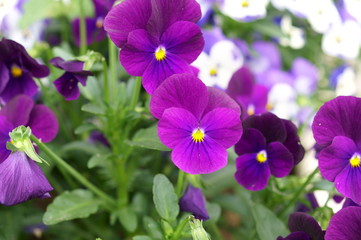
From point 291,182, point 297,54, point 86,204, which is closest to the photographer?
point 86,204

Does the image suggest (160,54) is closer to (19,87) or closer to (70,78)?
(70,78)

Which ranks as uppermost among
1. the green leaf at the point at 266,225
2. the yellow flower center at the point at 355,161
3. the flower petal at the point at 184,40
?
the flower petal at the point at 184,40

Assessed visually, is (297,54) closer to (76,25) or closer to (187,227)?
(76,25)

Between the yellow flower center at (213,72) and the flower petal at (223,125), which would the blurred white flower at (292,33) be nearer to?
the yellow flower center at (213,72)

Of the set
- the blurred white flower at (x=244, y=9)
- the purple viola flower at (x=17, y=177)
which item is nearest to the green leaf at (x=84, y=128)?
the purple viola flower at (x=17, y=177)

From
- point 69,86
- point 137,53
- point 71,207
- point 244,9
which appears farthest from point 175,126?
point 244,9

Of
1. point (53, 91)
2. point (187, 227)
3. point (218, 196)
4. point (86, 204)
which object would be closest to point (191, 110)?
point (187, 227)
